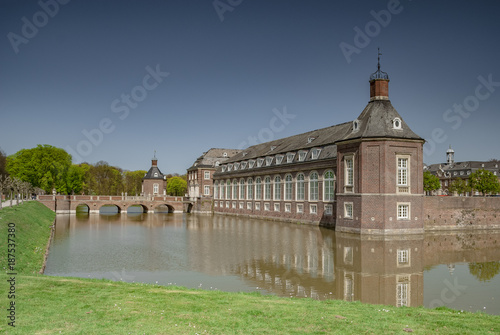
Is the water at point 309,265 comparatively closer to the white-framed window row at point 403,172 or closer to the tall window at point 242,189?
the white-framed window row at point 403,172

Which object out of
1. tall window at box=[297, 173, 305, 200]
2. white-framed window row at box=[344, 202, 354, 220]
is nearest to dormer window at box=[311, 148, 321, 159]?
tall window at box=[297, 173, 305, 200]

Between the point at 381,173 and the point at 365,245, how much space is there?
7.06 metres

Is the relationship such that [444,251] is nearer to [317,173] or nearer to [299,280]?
[299,280]

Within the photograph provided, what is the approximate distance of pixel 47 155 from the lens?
6844 cm

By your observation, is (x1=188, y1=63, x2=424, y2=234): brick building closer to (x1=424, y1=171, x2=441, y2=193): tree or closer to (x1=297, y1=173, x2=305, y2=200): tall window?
(x1=297, y1=173, x2=305, y2=200): tall window

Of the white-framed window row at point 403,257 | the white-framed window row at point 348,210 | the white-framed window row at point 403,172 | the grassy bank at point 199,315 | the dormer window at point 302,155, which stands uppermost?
the dormer window at point 302,155

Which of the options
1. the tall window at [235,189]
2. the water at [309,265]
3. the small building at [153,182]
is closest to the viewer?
the water at [309,265]

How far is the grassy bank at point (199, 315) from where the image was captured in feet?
26.6

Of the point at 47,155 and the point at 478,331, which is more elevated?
the point at 47,155

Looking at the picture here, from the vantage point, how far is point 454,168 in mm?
105562

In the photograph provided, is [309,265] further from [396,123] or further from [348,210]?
[396,123]

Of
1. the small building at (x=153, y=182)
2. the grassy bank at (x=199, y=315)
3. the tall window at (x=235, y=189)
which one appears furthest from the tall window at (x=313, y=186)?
the small building at (x=153, y=182)

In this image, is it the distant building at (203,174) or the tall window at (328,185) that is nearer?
the tall window at (328,185)

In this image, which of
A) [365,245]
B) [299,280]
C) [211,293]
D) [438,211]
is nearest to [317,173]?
[438,211]
